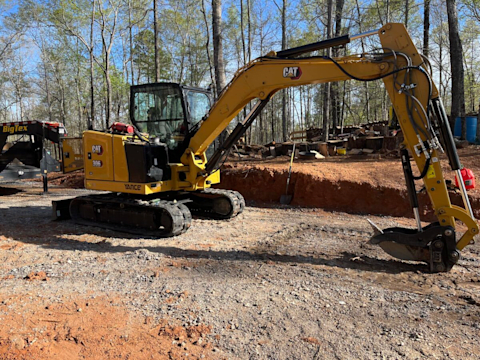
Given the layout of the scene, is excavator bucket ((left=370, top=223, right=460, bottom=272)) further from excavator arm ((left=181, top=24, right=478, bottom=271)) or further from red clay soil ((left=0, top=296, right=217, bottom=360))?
red clay soil ((left=0, top=296, right=217, bottom=360))

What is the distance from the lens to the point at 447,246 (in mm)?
4418

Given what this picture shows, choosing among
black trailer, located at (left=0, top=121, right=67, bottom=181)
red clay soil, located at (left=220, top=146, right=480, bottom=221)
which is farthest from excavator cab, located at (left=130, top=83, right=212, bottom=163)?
black trailer, located at (left=0, top=121, right=67, bottom=181)

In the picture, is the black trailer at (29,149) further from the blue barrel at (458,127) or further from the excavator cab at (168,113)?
the blue barrel at (458,127)

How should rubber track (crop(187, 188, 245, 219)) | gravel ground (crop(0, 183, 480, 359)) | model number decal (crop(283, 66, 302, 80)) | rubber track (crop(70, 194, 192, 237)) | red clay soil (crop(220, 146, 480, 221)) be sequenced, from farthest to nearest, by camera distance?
red clay soil (crop(220, 146, 480, 221)) < rubber track (crop(187, 188, 245, 219)) < rubber track (crop(70, 194, 192, 237)) < model number decal (crop(283, 66, 302, 80)) < gravel ground (crop(0, 183, 480, 359))

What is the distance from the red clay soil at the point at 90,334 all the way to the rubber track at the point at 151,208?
8.93 feet

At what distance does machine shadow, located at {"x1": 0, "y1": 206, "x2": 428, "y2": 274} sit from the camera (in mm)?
4906

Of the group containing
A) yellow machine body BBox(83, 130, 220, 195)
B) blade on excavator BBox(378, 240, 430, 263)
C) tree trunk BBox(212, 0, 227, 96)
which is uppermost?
tree trunk BBox(212, 0, 227, 96)

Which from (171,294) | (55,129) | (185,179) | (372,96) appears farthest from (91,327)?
(372,96)

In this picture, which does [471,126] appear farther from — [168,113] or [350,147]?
[168,113]

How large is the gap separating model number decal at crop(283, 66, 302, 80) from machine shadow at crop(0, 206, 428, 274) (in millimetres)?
2755

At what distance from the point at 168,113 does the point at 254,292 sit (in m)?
4.48

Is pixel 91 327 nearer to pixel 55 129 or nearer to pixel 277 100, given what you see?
pixel 55 129

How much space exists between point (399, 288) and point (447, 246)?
0.92 m

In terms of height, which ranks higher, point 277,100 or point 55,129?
point 277,100
